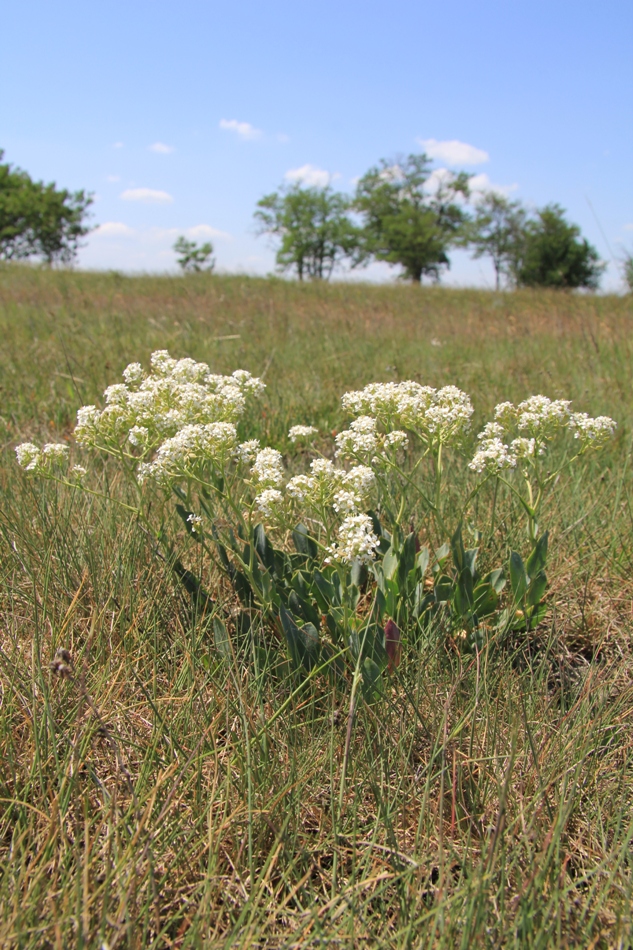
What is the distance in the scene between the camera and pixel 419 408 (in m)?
2.02

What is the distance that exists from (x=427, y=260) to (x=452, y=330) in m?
43.7

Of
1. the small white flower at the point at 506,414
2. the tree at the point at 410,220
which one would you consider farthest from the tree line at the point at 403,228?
the small white flower at the point at 506,414

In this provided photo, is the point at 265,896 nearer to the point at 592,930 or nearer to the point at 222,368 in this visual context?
the point at 592,930

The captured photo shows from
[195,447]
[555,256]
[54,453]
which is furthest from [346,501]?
[555,256]

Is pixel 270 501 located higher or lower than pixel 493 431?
lower

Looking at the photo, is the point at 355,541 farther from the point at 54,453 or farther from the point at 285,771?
the point at 54,453

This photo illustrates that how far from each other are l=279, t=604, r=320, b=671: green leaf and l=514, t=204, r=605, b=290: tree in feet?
143

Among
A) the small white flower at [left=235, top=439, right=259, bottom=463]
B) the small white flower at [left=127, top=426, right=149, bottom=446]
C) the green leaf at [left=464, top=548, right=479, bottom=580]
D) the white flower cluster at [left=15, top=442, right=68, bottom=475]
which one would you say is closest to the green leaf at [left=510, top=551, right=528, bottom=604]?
the green leaf at [left=464, top=548, right=479, bottom=580]

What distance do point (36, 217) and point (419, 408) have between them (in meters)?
50.3

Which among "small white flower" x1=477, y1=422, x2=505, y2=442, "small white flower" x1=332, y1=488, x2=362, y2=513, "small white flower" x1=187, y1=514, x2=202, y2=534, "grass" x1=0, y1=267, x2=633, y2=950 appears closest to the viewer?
"grass" x1=0, y1=267, x2=633, y2=950

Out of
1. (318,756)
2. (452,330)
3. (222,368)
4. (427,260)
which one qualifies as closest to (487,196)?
(427,260)

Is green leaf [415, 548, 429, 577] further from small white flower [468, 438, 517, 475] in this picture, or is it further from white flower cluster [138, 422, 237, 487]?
white flower cluster [138, 422, 237, 487]

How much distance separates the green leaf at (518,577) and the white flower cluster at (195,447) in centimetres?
100

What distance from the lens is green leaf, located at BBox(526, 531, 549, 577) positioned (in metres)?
1.98
